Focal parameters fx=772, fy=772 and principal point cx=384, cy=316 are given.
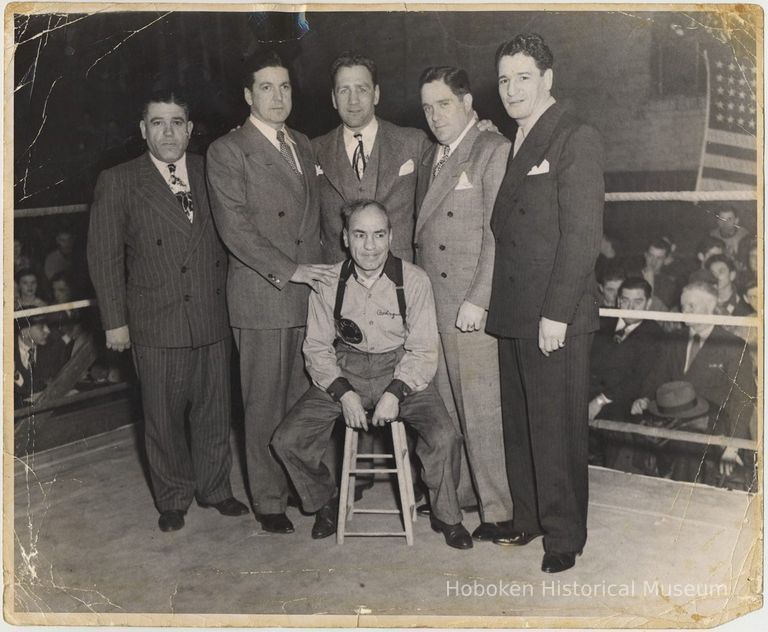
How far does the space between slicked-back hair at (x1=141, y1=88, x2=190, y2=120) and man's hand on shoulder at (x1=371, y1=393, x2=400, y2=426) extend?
1431 mm

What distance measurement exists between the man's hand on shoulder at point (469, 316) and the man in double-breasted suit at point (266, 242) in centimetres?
55

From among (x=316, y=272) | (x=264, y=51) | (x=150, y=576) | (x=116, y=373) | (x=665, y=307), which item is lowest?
(x=150, y=576)

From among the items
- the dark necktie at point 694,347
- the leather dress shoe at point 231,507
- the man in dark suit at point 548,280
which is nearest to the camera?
the man in dark suit at point 548,280

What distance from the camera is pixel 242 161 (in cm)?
311

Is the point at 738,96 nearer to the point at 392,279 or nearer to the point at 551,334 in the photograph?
the point at 551,334

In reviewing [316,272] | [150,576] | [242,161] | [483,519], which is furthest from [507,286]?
[150,576]

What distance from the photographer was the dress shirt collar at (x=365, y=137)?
3.18m

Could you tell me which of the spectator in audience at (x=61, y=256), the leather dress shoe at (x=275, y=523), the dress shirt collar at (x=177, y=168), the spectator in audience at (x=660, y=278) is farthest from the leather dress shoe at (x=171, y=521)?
the spectator in audience at (x=660, y=278)

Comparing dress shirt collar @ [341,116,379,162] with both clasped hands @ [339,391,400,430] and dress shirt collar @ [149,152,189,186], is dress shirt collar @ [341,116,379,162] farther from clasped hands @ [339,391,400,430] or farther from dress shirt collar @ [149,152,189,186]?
clasped hands @ [339,391,400,430]

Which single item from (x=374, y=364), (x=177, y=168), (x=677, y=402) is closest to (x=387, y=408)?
(x=374, y=364)

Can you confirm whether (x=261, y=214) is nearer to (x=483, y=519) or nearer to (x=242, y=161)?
(x=242, y=161)

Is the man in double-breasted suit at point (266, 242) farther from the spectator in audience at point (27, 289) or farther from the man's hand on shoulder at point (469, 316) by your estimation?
the spectator in audience at point (27, 289)

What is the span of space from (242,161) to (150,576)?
1646 mm

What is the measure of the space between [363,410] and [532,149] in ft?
3.79
